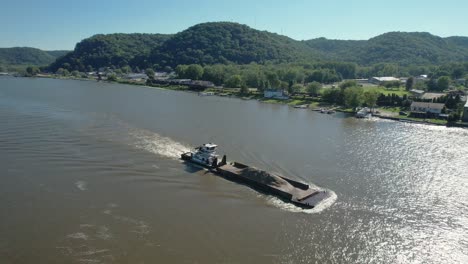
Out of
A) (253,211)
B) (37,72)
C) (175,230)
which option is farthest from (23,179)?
(37,72)

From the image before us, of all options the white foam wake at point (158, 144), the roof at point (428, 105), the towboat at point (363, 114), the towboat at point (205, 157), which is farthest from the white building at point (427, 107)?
the towboat at point (205, 157)

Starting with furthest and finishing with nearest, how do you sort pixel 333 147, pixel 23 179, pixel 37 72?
pixel 37 72, pixel 333 147, pixel 23 179

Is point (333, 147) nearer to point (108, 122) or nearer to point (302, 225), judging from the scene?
point (302, 225)

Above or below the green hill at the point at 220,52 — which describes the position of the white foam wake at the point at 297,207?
below

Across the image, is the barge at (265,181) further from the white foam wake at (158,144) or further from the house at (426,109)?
the house at (426,109)

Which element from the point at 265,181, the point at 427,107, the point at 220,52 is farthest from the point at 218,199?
the point at 220,52

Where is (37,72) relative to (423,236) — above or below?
above
